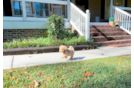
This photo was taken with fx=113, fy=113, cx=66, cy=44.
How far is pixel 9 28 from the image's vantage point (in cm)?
541

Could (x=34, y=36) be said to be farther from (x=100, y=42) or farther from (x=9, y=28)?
(x=100, y=42)

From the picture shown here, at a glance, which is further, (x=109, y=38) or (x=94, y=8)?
(x=94, y=8)

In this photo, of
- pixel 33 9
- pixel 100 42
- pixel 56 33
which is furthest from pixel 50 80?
pixel 33 9

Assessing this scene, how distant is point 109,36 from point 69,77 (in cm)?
475

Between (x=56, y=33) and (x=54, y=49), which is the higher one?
(x=56, y=33)

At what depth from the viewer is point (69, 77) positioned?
2.19 meters

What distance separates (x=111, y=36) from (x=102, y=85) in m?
4.78

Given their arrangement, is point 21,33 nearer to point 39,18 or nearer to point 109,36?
point 39,18

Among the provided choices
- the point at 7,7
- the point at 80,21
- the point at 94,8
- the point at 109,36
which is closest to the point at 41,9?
the point at 7,7

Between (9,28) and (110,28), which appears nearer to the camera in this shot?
(9,28)

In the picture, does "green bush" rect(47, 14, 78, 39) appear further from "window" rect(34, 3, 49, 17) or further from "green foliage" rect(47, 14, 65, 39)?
"window" rect(34, 3, 49, 17)

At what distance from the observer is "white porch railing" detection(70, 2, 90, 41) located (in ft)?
17.3

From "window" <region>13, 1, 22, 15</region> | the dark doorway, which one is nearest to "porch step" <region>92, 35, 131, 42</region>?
"window" <region>13, 1, 22, 15</region>

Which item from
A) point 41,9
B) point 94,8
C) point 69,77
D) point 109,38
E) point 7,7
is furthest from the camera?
point 94,8
